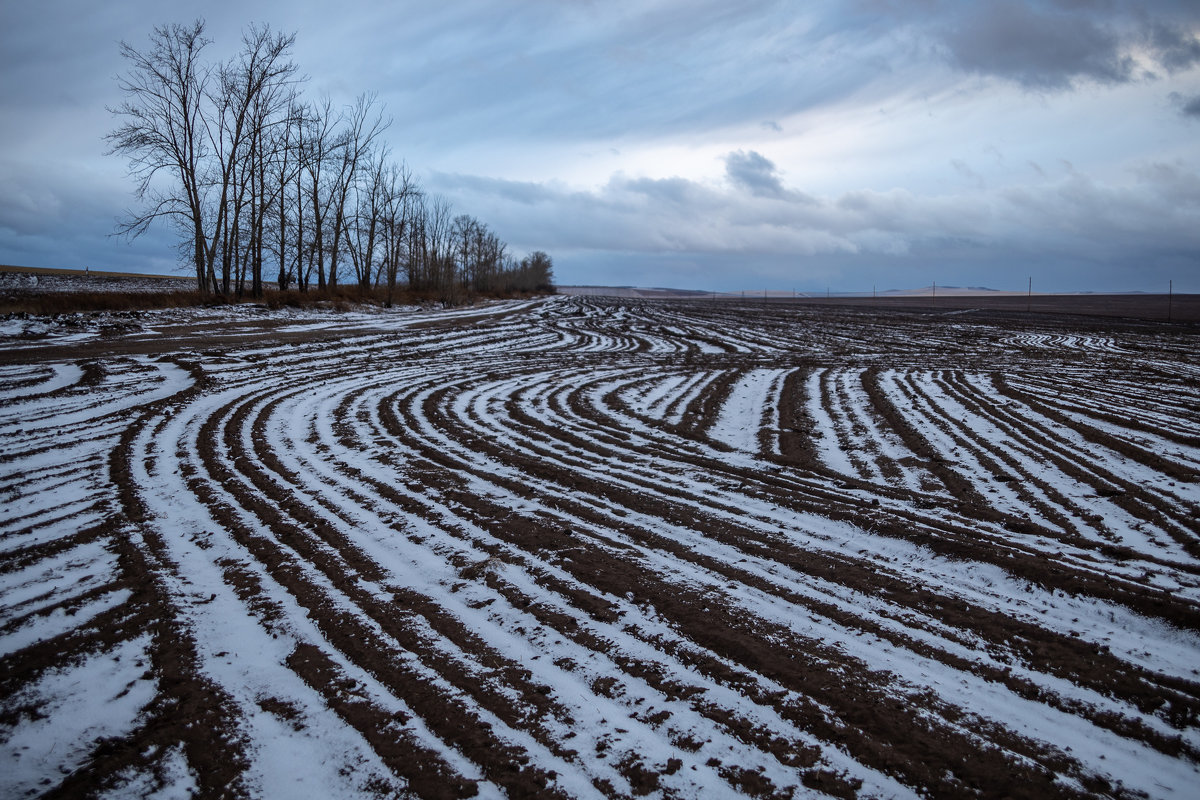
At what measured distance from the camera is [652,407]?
30.0 ft

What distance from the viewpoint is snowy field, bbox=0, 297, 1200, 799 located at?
2.48 metres

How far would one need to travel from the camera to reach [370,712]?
272cm

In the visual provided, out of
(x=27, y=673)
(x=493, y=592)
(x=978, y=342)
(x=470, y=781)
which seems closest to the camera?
(x=470, y=781)

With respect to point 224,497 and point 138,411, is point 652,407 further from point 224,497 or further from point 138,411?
point 138,411

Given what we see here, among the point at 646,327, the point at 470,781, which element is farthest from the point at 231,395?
the point at 646,327

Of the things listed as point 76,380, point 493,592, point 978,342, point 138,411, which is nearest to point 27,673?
point 493,592

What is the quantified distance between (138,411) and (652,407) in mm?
6661

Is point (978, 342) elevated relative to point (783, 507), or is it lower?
elevated

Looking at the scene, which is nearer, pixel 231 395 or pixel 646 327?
pixel 231 395

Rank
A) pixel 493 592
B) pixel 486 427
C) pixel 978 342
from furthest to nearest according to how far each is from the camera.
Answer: pixel 978 342
pixel 486 427
pixel 493 592

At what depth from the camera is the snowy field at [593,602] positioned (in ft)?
8.13

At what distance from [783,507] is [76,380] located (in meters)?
10.1

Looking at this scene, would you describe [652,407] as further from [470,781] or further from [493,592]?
[470,781]

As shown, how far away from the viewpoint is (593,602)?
144 inches
